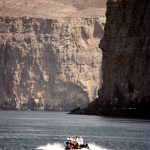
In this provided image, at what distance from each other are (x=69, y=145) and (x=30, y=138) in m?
22.0

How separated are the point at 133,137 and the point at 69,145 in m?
28.2

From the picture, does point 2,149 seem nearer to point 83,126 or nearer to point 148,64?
point 83,126

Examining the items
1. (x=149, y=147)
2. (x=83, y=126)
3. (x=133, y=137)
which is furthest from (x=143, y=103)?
(x=149, y=147)

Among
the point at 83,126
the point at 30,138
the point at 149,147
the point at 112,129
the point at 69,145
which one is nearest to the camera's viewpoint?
the point at 69,145

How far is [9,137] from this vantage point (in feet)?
403

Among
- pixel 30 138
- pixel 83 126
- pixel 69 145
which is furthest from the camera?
pixel 83 126

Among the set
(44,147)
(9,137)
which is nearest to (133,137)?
(9,137)

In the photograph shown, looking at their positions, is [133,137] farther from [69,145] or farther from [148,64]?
[148,64]

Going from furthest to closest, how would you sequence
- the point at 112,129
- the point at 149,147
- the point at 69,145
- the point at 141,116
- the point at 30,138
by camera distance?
1. the point at 141,116
2. the point at 112,129
3. the point at 30,138
4. the point at 149,147
5. the point at 69,145

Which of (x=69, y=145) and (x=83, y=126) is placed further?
(x=83, y=126)

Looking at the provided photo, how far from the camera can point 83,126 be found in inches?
6206

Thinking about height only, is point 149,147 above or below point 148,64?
below

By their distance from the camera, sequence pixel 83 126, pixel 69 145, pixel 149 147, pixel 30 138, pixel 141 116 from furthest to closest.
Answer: pixel 141 116 < pixel 83 126 < pixel 30 138 < pixel 149 147 < pixel 69 145

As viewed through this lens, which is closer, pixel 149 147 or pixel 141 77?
pixel 149 147
